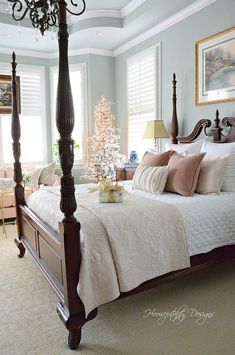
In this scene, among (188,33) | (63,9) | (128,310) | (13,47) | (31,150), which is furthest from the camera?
(31,150)

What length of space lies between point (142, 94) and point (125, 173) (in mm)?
1463

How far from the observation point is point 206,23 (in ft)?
12.7

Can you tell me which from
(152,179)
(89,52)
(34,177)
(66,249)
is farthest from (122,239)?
(89,52)

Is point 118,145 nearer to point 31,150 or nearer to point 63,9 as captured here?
point 31,150

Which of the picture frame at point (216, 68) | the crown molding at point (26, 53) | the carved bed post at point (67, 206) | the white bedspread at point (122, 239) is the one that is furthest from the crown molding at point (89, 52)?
the carved bed post at point (67, 206)

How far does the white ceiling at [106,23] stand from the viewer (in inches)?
163

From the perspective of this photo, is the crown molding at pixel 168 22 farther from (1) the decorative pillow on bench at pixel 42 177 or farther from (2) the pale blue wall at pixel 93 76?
(1) the decorative pillow on bench at pixel 42 177

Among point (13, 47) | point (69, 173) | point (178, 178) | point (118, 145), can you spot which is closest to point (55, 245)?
point (69, 173)

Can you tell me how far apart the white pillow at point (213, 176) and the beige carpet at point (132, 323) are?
828mm

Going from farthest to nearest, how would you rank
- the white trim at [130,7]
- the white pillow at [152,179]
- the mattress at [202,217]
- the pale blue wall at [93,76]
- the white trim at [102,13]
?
the pale blue wall at [93,76]
the white trim at [102,13]
the white trim at [130,7]
the white pillow at [152,179]
the mattress at [202,217]

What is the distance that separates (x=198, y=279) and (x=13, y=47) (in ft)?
17.1

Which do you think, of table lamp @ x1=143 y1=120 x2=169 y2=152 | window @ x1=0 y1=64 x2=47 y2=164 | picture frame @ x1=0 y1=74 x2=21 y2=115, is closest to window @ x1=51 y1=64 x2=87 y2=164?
window @ x1=0 y1=64 x2=47 y2=164

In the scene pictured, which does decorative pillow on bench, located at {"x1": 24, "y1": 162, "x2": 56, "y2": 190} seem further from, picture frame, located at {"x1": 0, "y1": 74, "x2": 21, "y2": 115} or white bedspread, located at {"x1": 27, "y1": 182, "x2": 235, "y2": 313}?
white bedspread, located at {"x1": 27, "y1": 182, "x2": 235, "y2": 313}

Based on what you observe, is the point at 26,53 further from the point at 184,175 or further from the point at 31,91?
the point at 184,175
